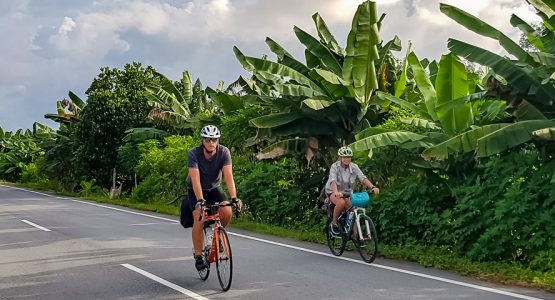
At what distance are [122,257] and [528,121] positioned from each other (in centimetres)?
682

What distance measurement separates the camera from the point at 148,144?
28.8m

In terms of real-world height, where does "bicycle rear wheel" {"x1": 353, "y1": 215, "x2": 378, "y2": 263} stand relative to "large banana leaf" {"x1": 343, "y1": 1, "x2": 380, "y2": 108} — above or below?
below

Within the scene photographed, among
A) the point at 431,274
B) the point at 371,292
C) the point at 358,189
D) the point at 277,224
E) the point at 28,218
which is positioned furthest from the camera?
the point at 28,218

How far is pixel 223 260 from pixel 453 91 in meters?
5.63

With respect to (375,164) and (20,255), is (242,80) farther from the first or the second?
(20,255)

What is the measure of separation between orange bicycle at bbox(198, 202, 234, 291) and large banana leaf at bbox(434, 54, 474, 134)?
506 cm

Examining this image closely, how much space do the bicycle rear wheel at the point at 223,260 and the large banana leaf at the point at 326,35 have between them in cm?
922

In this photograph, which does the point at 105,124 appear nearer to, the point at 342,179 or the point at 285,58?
the point at 285,58

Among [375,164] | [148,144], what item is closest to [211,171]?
[375,164]

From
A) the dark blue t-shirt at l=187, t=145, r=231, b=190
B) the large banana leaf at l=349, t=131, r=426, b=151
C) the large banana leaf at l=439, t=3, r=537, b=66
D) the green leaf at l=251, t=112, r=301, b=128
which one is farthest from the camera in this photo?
the green leaf at l=251, t=112, r=301, b=128

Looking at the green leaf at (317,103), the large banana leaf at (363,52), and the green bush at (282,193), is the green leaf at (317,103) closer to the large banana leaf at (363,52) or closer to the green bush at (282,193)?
the large banana leaf at (363,52)

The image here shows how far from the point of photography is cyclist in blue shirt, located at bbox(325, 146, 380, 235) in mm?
10062

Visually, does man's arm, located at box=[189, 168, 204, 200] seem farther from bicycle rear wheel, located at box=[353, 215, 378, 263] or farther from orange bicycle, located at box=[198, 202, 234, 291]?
bicycle rear wheel, located at box=[353, 215, 378, 263]

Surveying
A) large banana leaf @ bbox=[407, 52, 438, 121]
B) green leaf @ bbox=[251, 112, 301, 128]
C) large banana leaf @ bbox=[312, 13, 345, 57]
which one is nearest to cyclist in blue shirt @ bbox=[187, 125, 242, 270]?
large banana leaf @ bbox=[407, 52, 438, 121]
